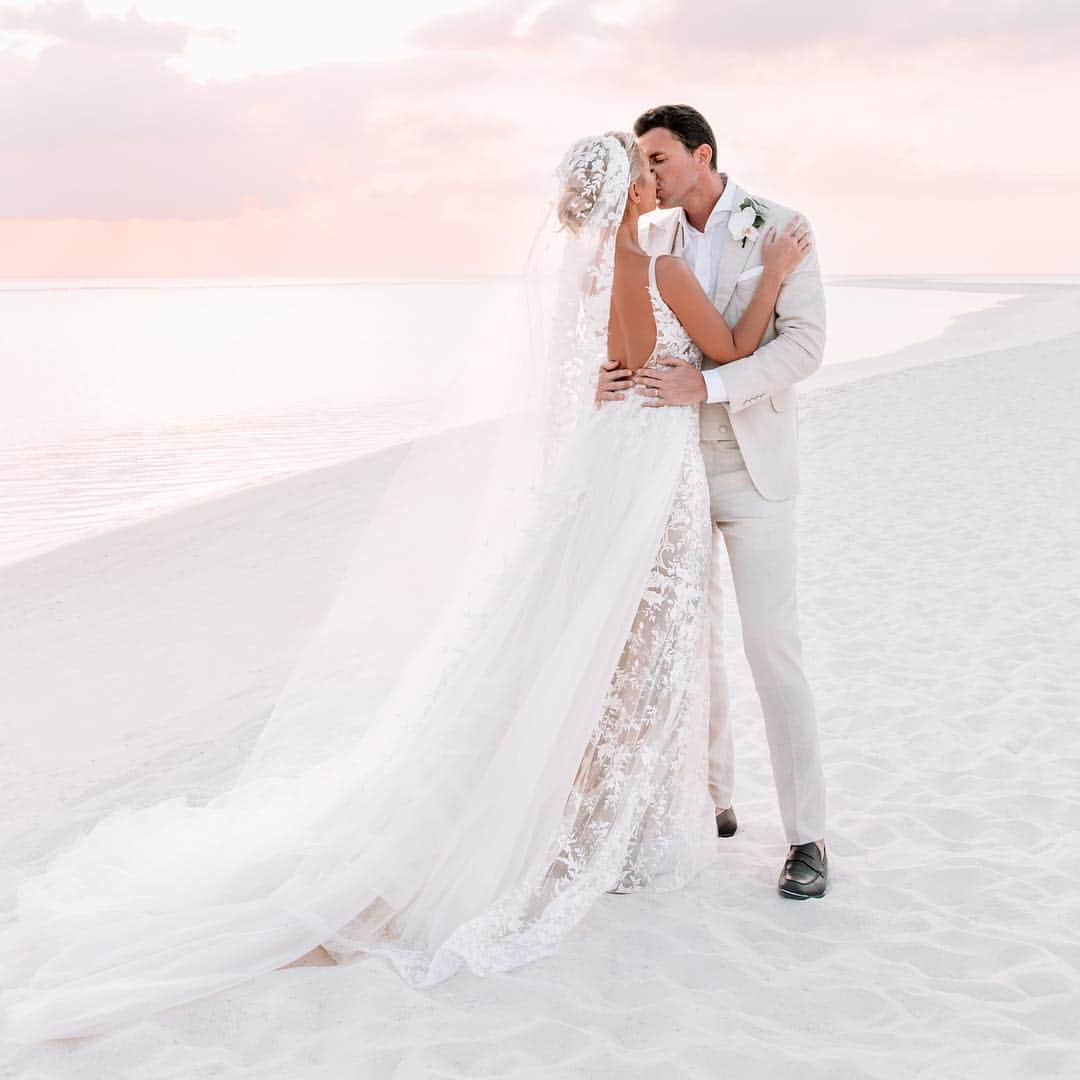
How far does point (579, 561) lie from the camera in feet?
12.0

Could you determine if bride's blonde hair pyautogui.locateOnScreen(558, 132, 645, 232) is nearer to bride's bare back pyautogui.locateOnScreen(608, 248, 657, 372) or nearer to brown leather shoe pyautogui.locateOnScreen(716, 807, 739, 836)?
bride's bare back pyautogui.locateOnScreen(608, 248, 657, 372)

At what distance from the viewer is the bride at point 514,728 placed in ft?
11.0

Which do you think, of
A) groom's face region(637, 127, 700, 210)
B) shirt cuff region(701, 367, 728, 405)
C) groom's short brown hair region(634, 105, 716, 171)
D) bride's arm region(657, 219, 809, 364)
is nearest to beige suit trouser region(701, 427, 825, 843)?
shirt cuff region(701, 367, 728, 405)

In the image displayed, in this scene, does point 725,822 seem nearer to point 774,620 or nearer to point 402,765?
point 774,620

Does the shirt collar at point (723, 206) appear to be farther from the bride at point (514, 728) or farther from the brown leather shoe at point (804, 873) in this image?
the brown leather shoe at point (804, 873)

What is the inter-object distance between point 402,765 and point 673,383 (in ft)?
4.49

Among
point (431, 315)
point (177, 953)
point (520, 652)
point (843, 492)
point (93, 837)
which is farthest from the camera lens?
point (431, 315)

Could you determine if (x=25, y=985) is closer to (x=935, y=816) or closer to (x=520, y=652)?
(x=520, y=652)

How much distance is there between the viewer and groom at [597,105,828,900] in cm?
372

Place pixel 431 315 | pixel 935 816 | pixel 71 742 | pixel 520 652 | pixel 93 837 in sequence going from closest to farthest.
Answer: pixel 520 652 → pixel 93 837 → pixel 935 816 → pixel 71 742 → pixel 431 315

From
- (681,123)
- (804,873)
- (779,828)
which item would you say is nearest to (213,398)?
(779,828)

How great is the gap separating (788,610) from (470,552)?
0.99m

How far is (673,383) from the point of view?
12.1 ft

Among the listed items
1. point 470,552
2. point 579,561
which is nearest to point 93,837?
point 470,552
